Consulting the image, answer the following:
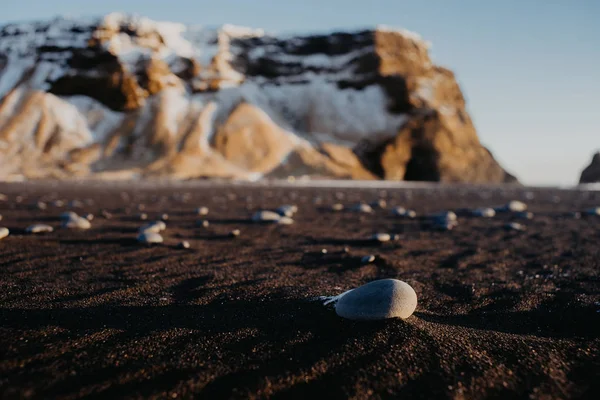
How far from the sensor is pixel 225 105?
2297 inches

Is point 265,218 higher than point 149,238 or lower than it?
lower

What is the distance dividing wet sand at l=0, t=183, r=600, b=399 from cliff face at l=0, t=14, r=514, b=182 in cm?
4228

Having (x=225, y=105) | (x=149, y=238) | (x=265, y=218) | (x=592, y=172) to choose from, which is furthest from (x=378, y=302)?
(x=592, y=172)

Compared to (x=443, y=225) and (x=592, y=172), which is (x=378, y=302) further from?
(x=592, y=172)

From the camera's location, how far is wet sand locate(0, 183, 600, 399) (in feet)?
7.12

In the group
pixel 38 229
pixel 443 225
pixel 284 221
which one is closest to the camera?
pixel 38 229

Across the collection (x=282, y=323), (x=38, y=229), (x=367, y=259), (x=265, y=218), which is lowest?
(x=265, y=218)

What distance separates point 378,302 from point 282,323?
752 mm

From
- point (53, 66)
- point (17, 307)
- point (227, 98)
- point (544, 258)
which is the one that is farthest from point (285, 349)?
point (53, 66)

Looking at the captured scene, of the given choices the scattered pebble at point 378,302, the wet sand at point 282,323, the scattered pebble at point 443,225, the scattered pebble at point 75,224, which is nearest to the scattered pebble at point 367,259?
the wet sand at point 282,323

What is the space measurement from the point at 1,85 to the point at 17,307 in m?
67.6

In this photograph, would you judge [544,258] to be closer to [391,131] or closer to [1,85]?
[391,131]

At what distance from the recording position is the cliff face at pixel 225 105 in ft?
167

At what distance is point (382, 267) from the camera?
490 cm
